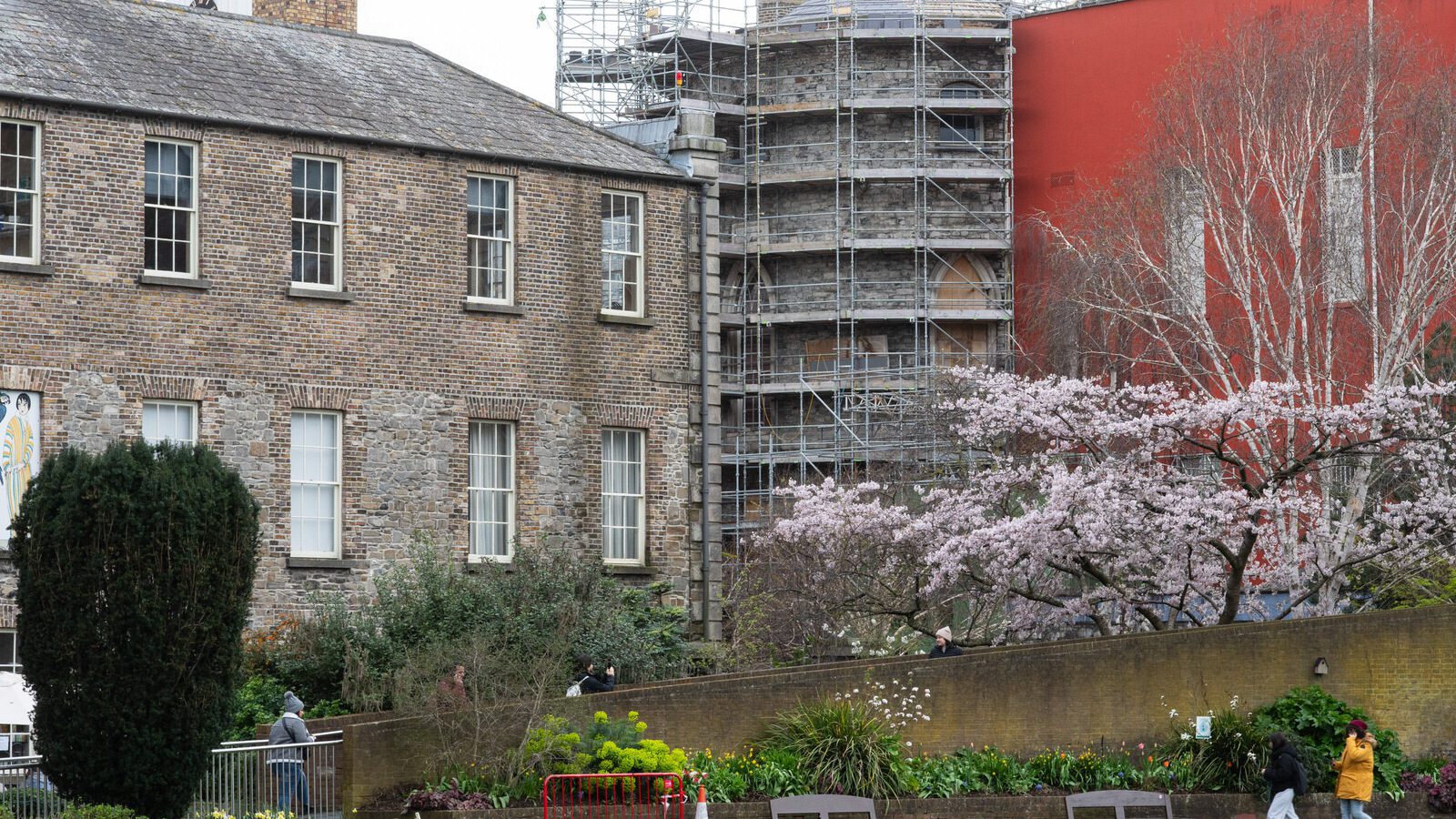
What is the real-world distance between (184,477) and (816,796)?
7330 millimetres

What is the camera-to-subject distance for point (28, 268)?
85.7 feet

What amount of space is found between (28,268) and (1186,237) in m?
18.4

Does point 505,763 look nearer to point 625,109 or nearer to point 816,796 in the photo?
point 816,796

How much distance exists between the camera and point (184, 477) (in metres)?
18.0

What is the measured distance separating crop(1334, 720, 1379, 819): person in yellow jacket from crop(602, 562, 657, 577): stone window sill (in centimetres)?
1234

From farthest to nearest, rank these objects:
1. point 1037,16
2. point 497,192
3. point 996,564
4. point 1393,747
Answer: point 1037,16 → point 497,192 → point 996,564 → point 1393,747

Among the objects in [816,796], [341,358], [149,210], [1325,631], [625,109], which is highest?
[625,109]

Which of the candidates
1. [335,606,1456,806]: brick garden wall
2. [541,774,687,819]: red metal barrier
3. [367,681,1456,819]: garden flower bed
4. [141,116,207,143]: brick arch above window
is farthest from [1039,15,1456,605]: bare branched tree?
[141,116,207,143]: brick arch above window

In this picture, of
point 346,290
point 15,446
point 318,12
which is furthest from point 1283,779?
point 318,12

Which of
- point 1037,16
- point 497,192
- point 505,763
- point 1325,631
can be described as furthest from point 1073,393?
point 1037,16

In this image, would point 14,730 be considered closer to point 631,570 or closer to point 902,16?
point 631,570

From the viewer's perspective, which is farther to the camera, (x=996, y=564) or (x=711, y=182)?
(x=711, y=182)

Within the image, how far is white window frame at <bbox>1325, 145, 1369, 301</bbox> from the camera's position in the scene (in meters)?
32.3

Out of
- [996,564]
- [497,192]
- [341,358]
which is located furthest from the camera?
[497,192]
